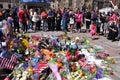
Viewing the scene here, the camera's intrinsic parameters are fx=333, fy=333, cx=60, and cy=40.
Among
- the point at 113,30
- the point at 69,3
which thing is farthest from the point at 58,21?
the point at 69,3

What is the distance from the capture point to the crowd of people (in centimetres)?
1912

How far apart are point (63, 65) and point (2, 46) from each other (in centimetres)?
254

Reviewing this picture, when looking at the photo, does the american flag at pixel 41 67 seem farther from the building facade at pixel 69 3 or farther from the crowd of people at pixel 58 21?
the building facade at pixel 69 3

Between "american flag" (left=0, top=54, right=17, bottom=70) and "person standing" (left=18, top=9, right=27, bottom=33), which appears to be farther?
"person standing" (left=18, top=9, right=27, bottom=33)

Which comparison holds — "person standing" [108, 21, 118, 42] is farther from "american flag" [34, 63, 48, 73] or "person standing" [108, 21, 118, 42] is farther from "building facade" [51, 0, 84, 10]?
"building facade" [51, 0, 84, 10]

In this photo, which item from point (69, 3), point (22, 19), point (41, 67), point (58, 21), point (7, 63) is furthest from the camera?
point (69, 3)

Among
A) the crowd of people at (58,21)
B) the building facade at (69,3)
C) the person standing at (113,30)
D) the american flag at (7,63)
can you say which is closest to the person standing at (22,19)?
the crowd of people at (58,21)

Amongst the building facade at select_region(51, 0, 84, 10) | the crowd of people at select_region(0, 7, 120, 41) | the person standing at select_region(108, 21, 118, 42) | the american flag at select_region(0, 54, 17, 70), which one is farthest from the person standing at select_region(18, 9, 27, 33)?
the building facade at select_region(51, 0, 84, 10)

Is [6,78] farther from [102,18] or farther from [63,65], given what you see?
[102,18]

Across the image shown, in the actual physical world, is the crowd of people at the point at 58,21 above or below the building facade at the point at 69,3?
A: above

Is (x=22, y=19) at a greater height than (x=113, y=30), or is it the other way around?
(x=22, y=19)

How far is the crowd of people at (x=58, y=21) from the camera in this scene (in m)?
19.1

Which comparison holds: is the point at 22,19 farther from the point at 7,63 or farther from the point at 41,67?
the point at 41,67

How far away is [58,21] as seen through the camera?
71.2ft
